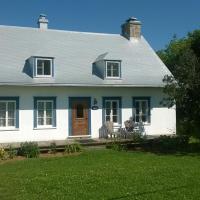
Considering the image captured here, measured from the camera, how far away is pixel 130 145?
71.7 ft

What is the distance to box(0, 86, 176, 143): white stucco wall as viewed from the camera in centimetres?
2193

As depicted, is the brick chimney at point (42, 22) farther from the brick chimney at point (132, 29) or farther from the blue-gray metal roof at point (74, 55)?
the brick chimney at point (132, 29)

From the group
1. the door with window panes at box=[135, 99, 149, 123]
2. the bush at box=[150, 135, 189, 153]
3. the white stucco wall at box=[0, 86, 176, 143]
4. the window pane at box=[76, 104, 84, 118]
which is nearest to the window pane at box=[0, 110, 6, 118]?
the white stucco wall at box=[0, 86, 176, 143]

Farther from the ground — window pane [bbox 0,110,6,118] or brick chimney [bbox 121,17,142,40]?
brick chimney [bbox 121,17,142,40]

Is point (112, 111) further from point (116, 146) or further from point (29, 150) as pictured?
point (29, 150)

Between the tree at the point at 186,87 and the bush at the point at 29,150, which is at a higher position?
the tree at the point at 186,87

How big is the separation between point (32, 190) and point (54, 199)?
1.30 metres

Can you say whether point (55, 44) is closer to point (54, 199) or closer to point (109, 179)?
point (109, 179)

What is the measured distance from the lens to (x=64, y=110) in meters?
23.1

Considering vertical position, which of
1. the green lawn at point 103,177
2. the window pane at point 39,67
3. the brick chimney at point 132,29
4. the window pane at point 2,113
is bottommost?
the green lawn at point 103,177

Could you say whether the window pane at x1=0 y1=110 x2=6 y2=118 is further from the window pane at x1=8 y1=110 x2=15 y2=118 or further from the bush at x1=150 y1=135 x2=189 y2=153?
the bush at x1=150 y1=135 x2=189 y2=153

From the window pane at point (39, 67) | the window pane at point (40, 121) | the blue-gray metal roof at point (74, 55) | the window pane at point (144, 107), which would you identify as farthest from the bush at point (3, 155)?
the window pane at point (144, 107)

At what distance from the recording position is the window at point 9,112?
21.7 m

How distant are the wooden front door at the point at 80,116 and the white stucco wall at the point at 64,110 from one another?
13.0 inches
